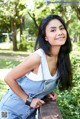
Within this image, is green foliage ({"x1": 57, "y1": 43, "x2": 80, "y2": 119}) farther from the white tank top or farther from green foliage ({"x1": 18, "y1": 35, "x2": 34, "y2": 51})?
green foliage ({"x1": 18, "y1": 35, "x2": 34, "y2": 51})

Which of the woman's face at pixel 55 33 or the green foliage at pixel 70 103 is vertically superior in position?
the woman's face at pixel 55 33

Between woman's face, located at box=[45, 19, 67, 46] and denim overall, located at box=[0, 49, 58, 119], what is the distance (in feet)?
0.93

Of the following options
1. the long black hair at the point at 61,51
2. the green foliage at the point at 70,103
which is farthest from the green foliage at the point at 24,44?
the long black hair at the point at 61,51

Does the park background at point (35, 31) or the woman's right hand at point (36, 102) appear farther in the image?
the park background at point (35, 31)

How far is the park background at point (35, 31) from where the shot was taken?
489cm

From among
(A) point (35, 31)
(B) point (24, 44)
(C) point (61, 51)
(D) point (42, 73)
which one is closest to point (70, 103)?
(C) point (61, 51)

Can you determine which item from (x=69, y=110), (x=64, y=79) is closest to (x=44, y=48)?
(x=64, y=79)

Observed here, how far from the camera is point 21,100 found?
2418 mm

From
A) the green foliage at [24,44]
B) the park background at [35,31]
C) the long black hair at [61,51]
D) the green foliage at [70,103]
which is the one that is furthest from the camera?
the green foliage at [24,44]

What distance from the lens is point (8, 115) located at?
2.38 metres

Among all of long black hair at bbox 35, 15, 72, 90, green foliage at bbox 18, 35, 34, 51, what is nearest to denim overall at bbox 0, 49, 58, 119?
long black hair at bbox 35, 15, 72, 90

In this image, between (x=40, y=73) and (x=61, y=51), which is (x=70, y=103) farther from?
(x=40, y=73)

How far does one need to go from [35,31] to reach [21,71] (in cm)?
3223

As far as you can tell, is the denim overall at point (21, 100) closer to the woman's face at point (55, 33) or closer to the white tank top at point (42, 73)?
the white tank top at point (42, 73)
